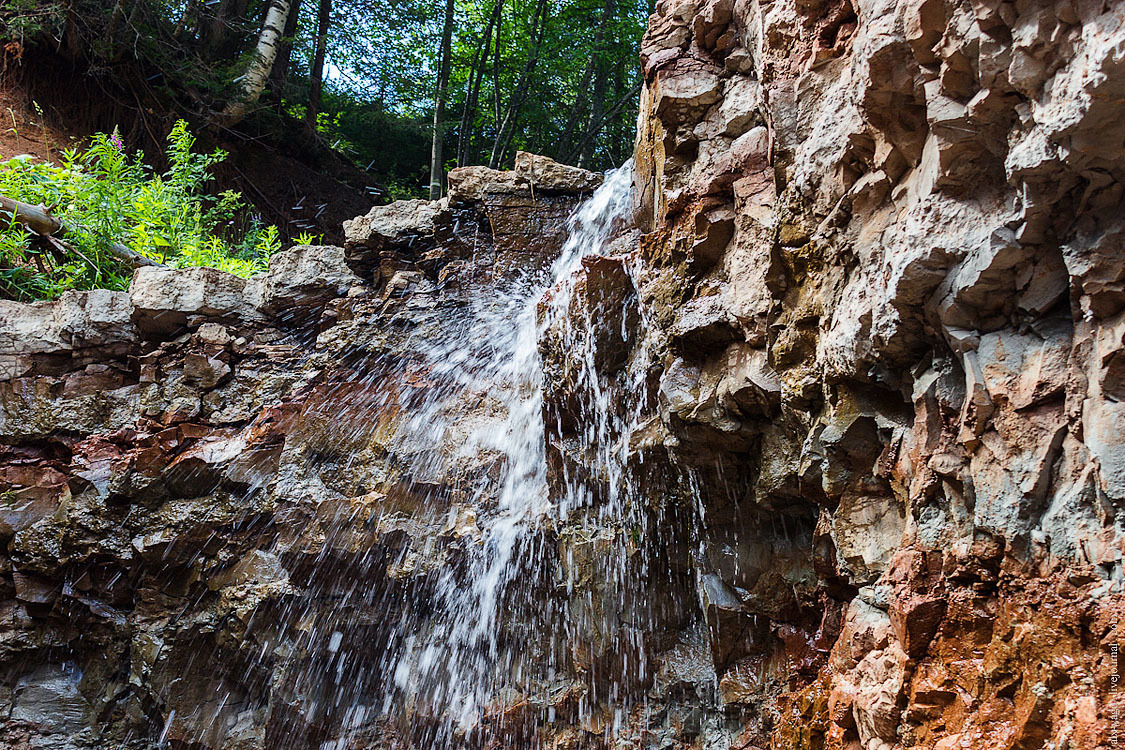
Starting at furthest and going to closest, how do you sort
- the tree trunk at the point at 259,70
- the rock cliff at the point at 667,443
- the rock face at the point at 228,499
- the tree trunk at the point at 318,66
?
the tree trunk at the point at 318,66 → the tree trunk at the point at 259,70 → the rock face at the point at 228,499 → the rock cliff at the point at 667,443

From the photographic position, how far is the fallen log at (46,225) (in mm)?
6223

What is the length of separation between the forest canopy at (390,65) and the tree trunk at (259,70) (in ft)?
0.06

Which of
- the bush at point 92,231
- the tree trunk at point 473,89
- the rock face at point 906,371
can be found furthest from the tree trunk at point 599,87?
the rock face at point 906,371

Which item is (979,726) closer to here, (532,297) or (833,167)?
(833,167)

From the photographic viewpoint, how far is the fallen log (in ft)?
20.4

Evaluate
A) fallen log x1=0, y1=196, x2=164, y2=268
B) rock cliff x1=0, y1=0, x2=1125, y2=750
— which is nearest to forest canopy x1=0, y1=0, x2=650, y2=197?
fallen log x1=0, y1=196, x2=164, y2=268

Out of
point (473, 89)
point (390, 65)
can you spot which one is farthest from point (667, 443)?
point (390, 65)

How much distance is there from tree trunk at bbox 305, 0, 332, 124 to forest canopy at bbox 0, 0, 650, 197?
1.0 inches

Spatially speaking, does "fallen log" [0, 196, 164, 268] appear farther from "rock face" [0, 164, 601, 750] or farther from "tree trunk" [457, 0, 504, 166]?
"tree trunk" [457, 0, 504, 166]

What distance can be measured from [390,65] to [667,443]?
32.0 feet

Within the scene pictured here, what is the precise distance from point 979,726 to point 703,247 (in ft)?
7.28

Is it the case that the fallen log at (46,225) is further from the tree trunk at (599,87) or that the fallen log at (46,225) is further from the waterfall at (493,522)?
the tree trunk at (599,87)

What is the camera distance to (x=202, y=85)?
956cm

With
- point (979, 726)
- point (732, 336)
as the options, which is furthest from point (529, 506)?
point (979, 726)
